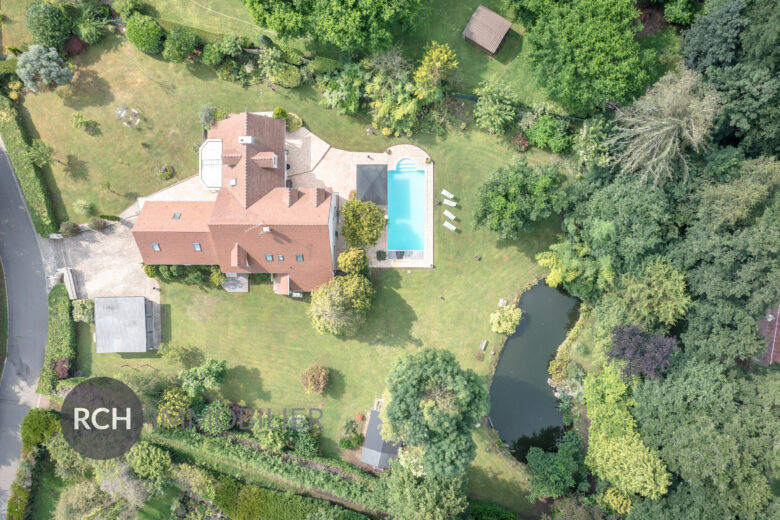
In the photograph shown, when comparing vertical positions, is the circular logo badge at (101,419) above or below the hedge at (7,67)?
below

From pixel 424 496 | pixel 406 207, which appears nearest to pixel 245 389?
pixel 424 496

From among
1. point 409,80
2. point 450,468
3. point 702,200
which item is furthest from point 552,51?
point 450,468

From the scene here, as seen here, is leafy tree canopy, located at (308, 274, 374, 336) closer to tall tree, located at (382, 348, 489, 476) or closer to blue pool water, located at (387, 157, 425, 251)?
blue pool water, located at (387, 157, 425, 251)

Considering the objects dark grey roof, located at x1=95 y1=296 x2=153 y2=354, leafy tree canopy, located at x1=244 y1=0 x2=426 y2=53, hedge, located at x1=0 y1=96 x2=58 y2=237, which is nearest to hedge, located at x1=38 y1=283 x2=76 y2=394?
dark grey roof, located at x1=95 y1=296 x2=153 y2=354

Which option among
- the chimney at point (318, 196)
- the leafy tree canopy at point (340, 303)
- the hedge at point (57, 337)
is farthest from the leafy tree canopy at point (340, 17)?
the hedge at point (57, 337)

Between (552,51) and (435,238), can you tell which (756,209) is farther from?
(435,238)

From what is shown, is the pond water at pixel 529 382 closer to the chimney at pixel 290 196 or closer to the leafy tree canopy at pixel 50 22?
the chimney at pixel 290 196
